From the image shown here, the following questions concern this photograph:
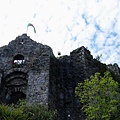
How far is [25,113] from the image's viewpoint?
14.6m

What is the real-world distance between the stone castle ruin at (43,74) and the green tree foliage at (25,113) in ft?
5.47

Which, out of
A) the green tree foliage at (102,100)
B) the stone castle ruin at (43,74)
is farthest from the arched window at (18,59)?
the green tree foliage at (102,100)

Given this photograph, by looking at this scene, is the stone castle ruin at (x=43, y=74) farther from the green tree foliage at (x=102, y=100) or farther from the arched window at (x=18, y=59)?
the green tree foliage at (x=102, y=100)

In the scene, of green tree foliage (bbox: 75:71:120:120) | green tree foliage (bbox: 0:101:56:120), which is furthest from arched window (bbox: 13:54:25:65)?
green tree foliage (bbox: 75:71:120:120)

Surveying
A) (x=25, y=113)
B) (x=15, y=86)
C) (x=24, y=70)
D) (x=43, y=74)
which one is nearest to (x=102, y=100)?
(x=25, y=113)

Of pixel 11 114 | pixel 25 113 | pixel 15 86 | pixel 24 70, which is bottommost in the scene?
pixel 11 114

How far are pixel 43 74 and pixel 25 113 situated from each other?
4698mm

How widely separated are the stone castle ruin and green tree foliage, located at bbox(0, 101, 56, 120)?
167cm

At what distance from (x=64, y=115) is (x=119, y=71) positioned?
37.7 feet

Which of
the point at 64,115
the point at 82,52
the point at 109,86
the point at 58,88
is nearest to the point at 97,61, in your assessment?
the point at 82,52

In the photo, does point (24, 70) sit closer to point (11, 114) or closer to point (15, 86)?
point (15, 86)

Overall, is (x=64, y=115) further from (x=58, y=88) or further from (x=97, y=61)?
(x=97, y=61)

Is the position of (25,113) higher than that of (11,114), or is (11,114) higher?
(25,113)

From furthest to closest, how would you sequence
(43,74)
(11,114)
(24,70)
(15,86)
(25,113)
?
(24,70), (15,86), (43,74), (25,113), (11,114)
